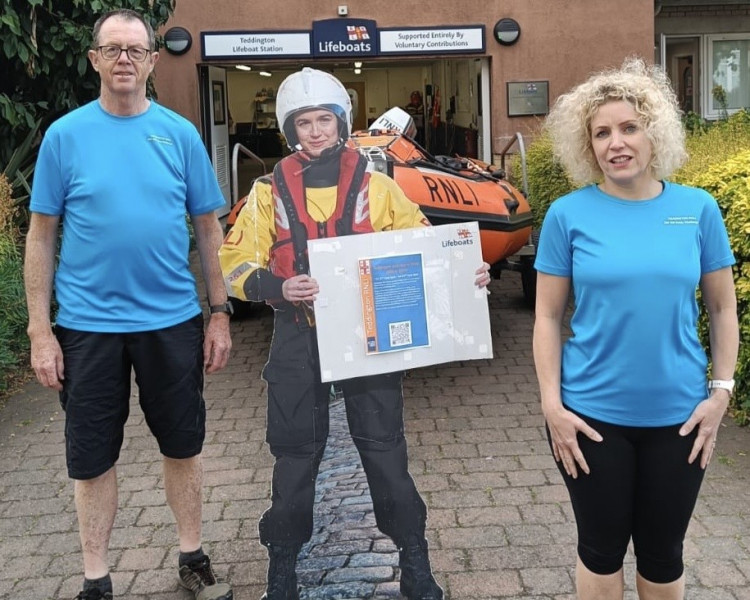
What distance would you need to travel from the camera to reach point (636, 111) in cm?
238

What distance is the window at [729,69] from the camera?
13.6 m

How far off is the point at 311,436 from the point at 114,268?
0.84 meters

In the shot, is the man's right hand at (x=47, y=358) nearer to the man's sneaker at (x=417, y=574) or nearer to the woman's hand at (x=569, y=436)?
the man's sneaker at (x=417, y=574)

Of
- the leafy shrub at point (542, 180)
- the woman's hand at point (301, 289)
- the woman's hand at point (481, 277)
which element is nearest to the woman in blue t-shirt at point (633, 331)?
the woman's hand at point (481, 277)

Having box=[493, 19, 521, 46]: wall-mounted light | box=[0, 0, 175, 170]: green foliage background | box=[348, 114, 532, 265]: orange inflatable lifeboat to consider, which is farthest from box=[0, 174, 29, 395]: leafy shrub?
box=[493, 19, 521, 46]: wall-mounted light

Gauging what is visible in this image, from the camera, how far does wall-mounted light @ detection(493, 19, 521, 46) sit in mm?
11383

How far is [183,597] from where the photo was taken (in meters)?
3.32

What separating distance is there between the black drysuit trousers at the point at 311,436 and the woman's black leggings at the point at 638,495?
2.21 feet

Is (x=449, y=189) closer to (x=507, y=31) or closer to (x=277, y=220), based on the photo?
(x=277, y=220)

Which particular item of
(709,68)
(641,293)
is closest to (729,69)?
(709,68)

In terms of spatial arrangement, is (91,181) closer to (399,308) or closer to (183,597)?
(399,308)

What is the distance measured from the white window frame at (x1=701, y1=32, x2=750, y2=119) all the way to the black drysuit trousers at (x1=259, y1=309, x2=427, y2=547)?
40.1 ft

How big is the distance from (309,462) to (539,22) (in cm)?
984

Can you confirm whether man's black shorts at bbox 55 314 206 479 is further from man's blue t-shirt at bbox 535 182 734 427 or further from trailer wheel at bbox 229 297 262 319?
trailer wheel at bbox 229 297 262 319
